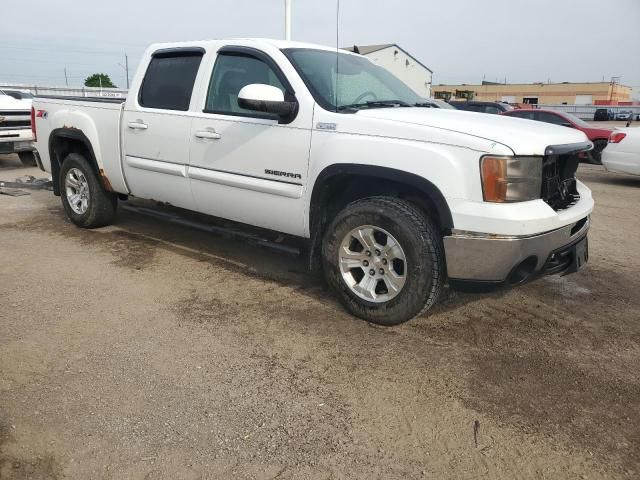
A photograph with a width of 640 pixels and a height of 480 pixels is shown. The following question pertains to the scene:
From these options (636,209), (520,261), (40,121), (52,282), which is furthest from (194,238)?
(636,209)

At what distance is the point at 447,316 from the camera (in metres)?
3.90

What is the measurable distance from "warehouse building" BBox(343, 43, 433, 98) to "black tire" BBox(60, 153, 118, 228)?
4104 centimetres

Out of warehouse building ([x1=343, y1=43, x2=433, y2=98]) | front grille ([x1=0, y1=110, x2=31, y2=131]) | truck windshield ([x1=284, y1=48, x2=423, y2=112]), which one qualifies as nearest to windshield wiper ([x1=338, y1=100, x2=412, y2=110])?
truck windshield ([x1=284, y1=48, x2=423, y2=112])

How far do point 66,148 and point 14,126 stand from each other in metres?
5.21

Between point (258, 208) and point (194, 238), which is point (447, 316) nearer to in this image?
point (258, 208)

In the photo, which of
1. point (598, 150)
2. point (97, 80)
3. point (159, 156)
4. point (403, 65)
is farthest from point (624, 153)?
point (97, 80)

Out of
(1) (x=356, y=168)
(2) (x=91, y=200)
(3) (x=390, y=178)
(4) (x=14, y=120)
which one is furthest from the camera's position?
(4) (x=14, y=120)

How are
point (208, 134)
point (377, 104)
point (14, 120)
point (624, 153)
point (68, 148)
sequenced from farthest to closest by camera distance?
point (14, 120), point (624, 153), point (68, 148), point (208, 134), point (377, 104)

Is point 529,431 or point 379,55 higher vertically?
point 379,55

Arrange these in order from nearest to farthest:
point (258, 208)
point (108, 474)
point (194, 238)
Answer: point (108, 474)
point (258, 208)
point (194, 238)

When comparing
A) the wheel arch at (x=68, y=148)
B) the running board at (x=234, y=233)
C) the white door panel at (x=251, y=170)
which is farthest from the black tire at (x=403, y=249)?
the wheel arch at (x=68, y=148)

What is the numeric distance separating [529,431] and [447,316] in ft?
4.54

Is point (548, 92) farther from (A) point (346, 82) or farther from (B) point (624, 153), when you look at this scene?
(A) point (346, 82)

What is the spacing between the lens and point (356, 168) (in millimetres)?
3553
